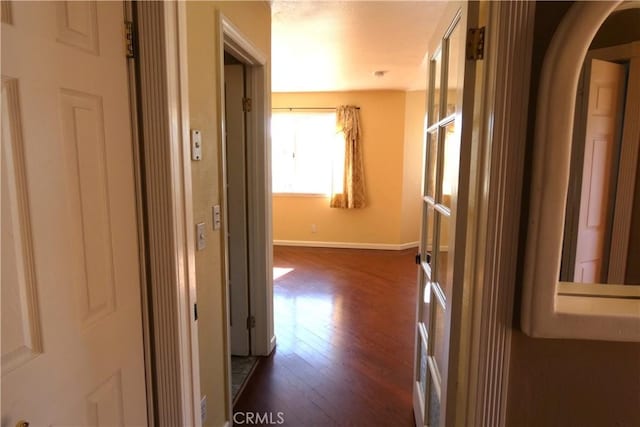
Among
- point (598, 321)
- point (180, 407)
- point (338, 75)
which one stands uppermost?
point (338, 75)

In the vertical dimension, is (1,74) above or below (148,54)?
below

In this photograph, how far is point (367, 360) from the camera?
101 inches

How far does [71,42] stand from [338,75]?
12.8ft

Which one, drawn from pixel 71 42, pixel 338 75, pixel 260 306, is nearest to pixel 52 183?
pixel 71 42

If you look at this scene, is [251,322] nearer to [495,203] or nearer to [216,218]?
[216,218]

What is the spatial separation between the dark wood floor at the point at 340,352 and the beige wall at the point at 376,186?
1.17m

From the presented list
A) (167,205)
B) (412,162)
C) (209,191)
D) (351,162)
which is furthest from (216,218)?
(412,162)

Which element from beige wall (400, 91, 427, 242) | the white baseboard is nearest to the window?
the white baseboard

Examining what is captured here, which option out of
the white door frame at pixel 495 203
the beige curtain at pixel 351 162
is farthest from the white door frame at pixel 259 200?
the beige curtain at pixel 351 162

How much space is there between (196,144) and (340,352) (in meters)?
1.92

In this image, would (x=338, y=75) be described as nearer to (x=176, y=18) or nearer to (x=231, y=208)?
(x=231, y=208)

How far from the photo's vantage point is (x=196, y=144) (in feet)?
4.62

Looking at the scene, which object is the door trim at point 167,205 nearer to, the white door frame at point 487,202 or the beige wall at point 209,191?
the white door frame at point 487,202

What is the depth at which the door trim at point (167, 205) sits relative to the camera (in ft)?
3.40
